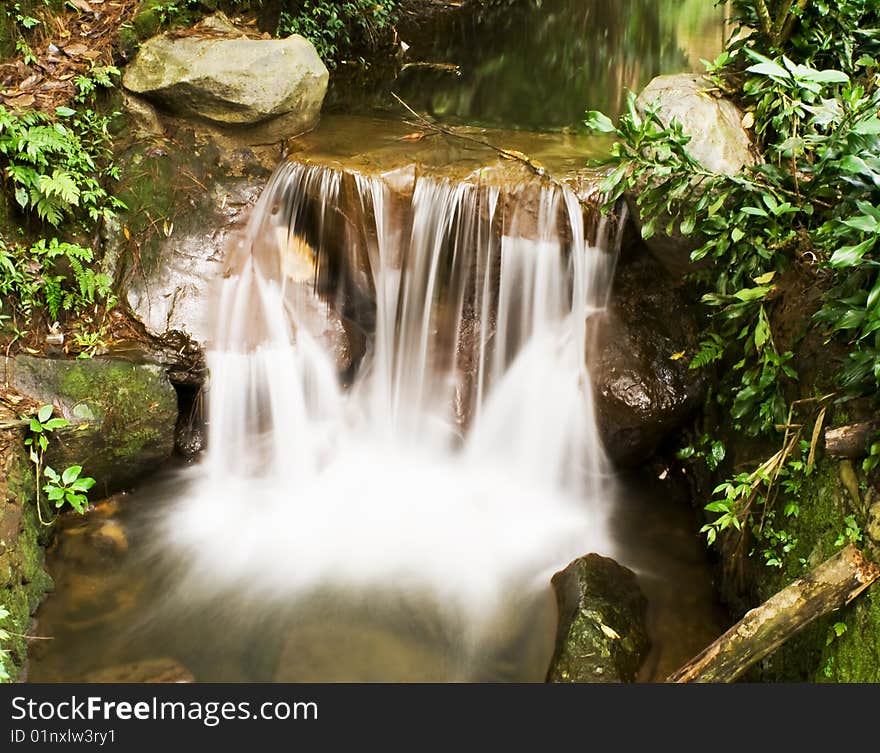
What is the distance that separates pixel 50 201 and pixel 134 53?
1927 mm

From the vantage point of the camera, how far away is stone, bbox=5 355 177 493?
5.13 m

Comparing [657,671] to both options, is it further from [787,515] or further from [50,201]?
[50,201]

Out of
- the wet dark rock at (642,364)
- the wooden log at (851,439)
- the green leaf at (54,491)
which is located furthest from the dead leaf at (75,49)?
the wooden log at (851,439)

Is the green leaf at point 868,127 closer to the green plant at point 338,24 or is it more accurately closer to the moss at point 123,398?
the moss at point 123,398

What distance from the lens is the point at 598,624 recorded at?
448 cm

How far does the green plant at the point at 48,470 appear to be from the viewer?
15.8 feet

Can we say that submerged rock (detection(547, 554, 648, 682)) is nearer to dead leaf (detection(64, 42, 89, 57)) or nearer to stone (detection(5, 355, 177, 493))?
stone (detection(5, 355, 177, 493))

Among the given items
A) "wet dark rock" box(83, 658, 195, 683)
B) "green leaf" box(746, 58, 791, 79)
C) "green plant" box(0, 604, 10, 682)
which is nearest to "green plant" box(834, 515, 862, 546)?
"green leaf" box(746, 58, 791, 79)

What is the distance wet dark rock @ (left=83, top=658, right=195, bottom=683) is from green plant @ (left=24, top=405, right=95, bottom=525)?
1047 millimetres

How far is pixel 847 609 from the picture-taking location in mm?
3498

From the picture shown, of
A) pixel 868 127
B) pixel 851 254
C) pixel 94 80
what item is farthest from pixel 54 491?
pixel 868 127

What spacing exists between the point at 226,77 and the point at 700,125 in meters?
4.01

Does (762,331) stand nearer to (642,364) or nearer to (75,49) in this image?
(642,364)

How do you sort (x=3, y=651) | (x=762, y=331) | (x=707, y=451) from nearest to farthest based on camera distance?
(x=3, y=651)
(x=762, y=331)
(x=707, y=451)
